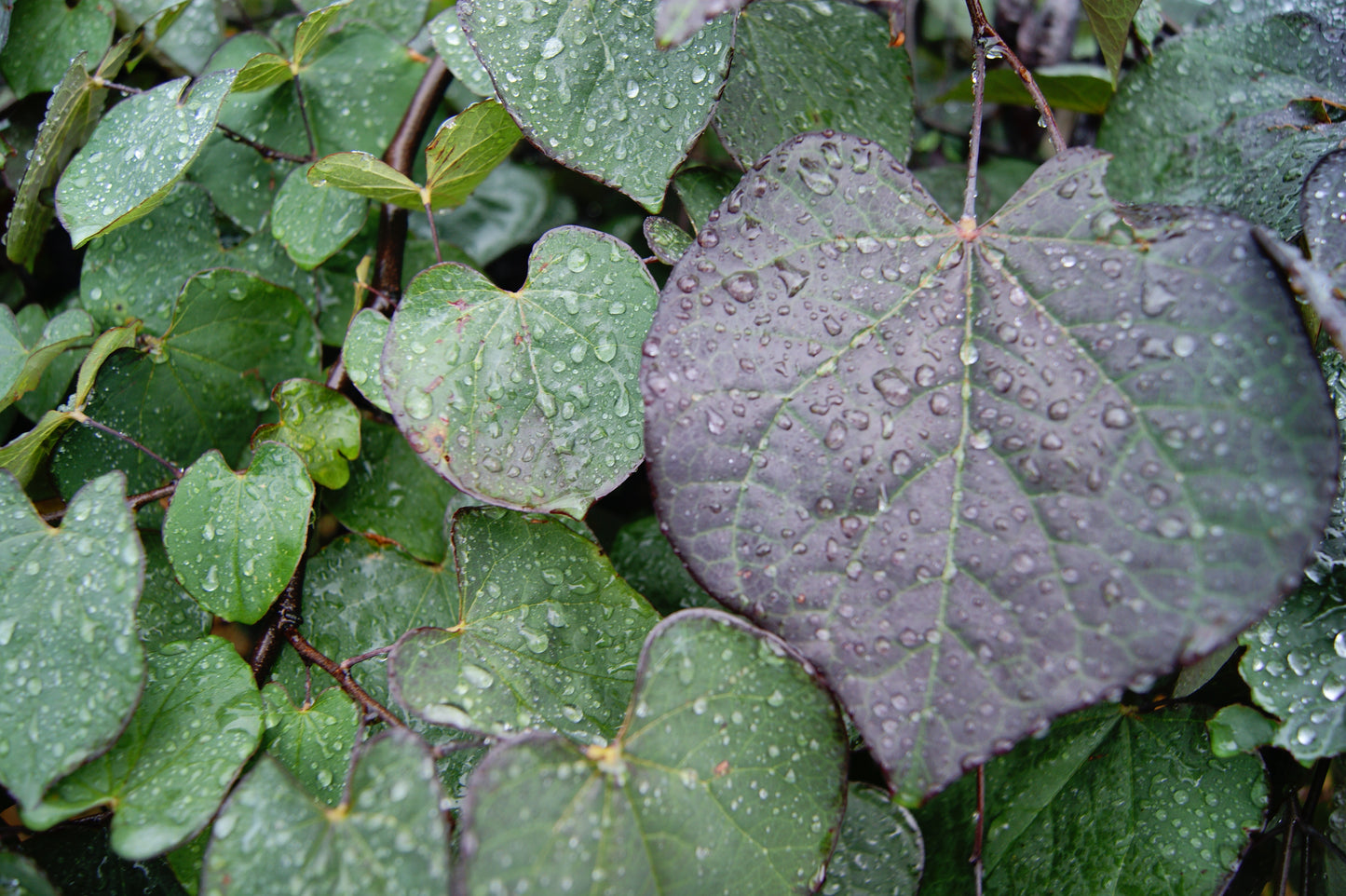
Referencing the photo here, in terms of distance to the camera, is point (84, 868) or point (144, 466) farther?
point (144, 466)

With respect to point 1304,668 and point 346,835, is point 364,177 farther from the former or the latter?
point 1304,668

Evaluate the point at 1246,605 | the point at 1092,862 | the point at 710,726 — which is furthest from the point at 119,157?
the point at 1092,862

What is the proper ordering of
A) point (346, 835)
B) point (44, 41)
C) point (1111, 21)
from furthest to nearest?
point (44, 41) < point (1111, 21) < point (346, 835)

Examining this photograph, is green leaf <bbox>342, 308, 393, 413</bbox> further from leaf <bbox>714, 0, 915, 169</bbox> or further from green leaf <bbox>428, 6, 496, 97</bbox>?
leaf <bbox>714, 0, 915, 169</bbox>

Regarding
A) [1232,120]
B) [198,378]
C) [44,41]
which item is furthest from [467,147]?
[1232,120]

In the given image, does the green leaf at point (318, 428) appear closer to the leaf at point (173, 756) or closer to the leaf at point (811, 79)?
the leaf at point (173, 756)

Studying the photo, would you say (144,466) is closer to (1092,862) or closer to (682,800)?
(682,800)

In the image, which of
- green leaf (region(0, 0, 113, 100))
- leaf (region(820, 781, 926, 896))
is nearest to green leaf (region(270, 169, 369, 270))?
green leaf (region(0, 0, 113, 100))
